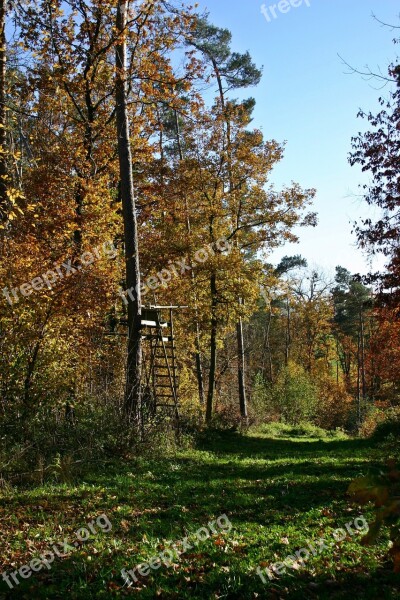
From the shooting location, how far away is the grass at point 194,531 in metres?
4.60

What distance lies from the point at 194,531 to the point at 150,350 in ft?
31.6

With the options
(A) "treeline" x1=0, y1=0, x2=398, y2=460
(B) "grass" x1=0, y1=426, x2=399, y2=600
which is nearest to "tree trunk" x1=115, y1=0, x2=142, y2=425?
(A) "treeline" x1=0, y1=0, x2=398, y2=460

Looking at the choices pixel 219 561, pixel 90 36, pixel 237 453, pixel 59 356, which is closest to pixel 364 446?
pixel 237 453

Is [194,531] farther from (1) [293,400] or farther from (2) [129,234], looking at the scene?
(1) [293,400]

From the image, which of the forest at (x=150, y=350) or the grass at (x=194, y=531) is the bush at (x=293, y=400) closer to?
the forest at (x=150, y=350)

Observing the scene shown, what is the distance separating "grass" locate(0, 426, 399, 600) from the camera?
460 cm

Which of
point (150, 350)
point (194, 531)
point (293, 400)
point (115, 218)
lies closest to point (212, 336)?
point (150, 350)

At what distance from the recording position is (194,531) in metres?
6.17

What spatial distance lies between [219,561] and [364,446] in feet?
39.2

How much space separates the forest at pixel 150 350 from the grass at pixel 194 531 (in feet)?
0.12

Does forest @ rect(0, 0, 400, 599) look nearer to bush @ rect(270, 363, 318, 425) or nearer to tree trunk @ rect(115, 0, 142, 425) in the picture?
tree trunk @ rect(115, 0, 142, 425)

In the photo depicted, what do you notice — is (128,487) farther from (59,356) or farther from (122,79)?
(122,79)

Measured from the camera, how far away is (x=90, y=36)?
14055 millimetres

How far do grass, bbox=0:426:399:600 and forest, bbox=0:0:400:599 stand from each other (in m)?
0.04
